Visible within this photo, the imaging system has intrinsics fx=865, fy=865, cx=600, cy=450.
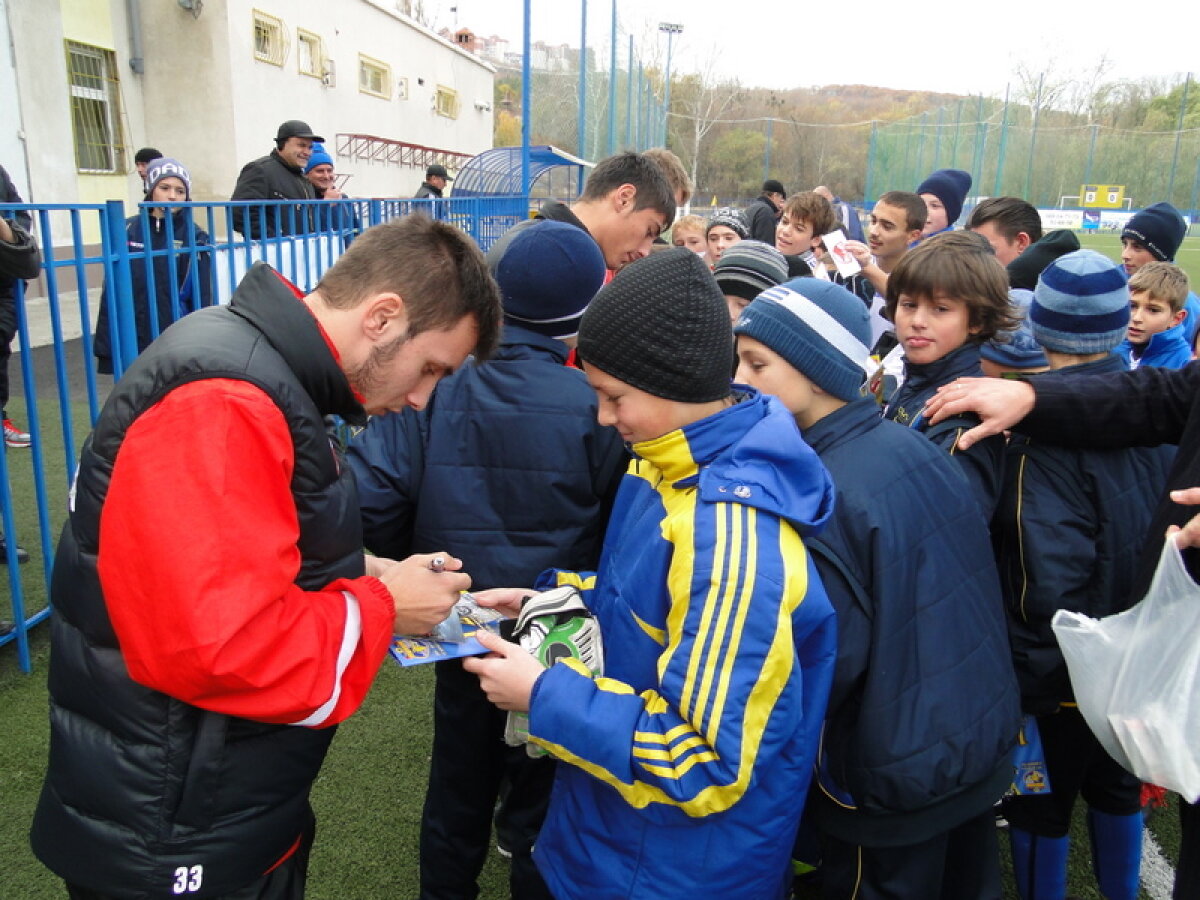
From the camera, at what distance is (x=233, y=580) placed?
1177 mm

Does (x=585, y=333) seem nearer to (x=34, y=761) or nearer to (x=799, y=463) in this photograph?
(x=799, y=463)

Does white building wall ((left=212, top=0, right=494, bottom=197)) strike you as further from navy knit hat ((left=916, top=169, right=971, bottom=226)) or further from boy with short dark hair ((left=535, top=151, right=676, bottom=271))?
boy with short dark hair ((left=535, top=151, right=676, bottom=271))

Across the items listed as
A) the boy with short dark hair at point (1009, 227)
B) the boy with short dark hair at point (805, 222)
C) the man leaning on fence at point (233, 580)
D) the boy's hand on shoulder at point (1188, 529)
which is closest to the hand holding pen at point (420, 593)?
the man leaning on fence at point (233, 580)

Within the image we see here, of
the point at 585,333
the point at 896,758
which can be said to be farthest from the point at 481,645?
the point at 896,758

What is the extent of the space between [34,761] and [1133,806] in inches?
137

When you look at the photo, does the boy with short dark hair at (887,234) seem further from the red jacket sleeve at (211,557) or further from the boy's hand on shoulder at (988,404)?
the red jacket sleeve at (211,557)

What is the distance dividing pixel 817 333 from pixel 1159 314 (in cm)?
351

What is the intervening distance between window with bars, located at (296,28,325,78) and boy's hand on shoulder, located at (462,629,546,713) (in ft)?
73.8

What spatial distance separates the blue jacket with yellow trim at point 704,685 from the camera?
1294 mm

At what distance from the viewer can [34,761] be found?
301cm

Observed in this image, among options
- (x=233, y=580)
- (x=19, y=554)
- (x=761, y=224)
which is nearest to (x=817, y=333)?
(x=233, y=580)

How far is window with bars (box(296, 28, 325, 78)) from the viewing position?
20734 millimetres

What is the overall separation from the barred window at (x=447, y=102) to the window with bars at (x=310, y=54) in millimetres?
10697

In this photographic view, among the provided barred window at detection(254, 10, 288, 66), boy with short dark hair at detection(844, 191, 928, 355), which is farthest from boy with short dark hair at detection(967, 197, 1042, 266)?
barred window at detection(254, 10, 288, 66)
